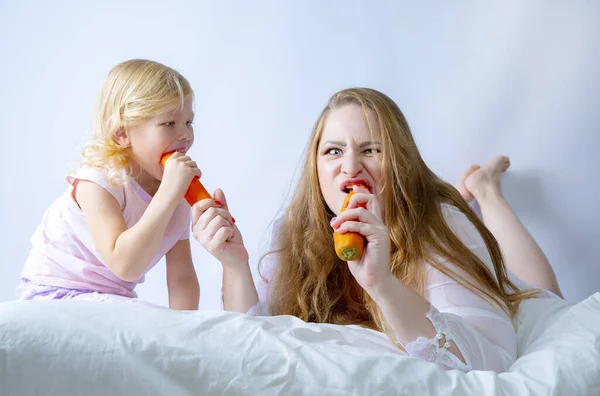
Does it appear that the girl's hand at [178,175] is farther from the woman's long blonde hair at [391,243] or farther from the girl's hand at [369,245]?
the girl's hand at [369,245]

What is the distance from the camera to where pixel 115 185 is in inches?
64.7

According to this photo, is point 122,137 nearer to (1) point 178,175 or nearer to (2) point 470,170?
(1) point 178,175

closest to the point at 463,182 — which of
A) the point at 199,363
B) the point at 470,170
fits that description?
the point at 470,170

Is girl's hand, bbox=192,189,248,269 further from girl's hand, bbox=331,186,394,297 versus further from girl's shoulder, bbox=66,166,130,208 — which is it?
girl's hand, bbox=331,186,394,297

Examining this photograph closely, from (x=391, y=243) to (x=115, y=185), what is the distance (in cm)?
61

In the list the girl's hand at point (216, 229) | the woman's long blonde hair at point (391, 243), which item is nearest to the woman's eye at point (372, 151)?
the woman's long blonde hair at point (391, 243)

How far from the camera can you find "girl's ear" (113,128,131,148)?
168cm

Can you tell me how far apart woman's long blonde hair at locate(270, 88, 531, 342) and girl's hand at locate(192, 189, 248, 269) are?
0.15m

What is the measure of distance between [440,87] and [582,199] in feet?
1.53

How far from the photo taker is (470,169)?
2029 millimetres

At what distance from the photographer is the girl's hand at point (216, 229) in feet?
4.86

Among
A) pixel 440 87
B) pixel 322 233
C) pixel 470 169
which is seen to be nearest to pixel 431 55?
pixel 440 87

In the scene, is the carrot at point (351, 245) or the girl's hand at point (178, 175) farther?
the girl's hand at point (178, 175)

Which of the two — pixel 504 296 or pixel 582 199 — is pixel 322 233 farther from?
pixel 582 199
